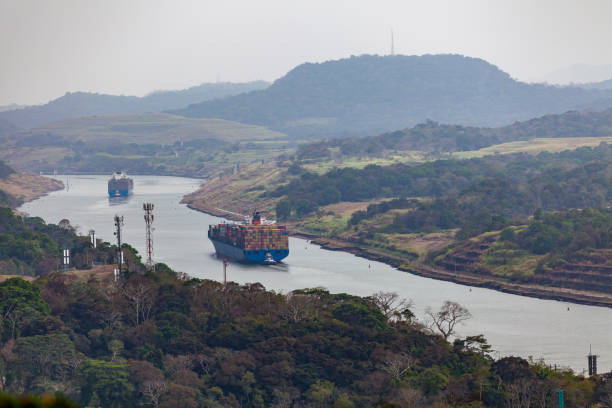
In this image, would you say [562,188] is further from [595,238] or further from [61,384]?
[61,384]

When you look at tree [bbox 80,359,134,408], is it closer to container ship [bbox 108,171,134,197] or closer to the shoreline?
the shoreline

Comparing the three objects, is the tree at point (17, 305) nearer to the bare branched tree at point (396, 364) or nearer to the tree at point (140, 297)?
the tree at point (140, 297)

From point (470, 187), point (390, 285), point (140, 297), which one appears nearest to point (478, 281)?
point (390, 285)

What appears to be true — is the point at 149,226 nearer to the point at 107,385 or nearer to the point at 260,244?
the point at 107,385

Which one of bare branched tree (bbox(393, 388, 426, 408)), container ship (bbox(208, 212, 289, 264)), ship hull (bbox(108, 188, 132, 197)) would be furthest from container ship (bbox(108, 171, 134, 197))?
bare branched tree (bbox(393, 388, 426, 408))

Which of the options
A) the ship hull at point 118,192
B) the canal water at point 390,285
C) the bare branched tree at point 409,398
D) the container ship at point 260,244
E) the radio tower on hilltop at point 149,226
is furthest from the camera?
the ship hull at point 118,192

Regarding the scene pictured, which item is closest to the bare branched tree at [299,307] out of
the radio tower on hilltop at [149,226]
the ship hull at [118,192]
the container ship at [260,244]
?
the radio tower on hilltop at [149,226]
